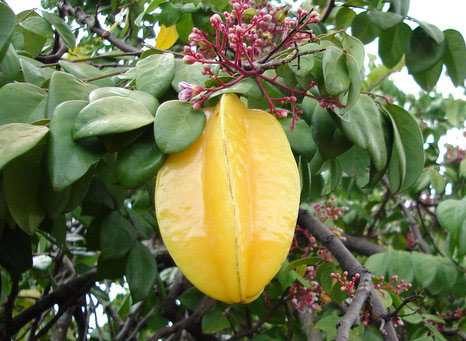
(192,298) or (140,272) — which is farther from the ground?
(140,272)

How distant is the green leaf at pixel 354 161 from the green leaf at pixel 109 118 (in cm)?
67

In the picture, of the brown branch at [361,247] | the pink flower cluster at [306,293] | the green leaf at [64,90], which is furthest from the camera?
the brown branch at [361,247]

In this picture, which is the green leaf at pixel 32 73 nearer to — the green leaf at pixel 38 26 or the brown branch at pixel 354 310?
the green leaf at pixel 38 26

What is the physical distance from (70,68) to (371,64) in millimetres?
2844

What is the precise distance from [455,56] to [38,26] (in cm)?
133

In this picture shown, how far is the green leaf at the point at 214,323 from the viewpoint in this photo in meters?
2.01

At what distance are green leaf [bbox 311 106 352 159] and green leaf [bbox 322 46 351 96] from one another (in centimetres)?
22

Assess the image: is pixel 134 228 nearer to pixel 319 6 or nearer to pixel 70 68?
pixel 70 68


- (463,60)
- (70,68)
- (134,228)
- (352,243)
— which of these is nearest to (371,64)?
(352,243)

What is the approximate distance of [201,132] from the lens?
1.06m

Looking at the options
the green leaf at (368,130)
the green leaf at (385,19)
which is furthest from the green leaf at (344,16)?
the green leaf at (368,130)

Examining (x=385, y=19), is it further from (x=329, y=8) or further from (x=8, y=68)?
(x=8, y=68)

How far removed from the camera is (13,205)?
3.67 ft

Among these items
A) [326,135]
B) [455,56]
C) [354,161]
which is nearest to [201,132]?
[326,135]
